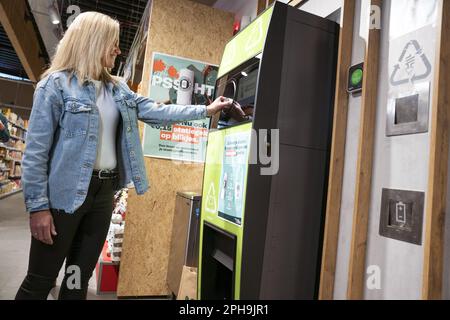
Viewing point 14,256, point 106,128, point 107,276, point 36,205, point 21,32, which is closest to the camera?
point 36,205

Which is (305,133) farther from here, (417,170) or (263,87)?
(417,170)

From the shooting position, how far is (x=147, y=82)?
3184mm

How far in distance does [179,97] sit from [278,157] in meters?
1.83

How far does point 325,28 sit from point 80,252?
5.44 feet

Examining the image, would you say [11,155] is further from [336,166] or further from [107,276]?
[336,166]

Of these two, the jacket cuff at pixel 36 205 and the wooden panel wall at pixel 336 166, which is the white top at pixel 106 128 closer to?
the jacket cuff at pixel 36 205

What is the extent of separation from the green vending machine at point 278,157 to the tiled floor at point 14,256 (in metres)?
2.02

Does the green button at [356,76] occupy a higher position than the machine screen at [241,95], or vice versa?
the green button at [356,76]

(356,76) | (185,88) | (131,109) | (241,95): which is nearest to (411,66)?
(356,76)

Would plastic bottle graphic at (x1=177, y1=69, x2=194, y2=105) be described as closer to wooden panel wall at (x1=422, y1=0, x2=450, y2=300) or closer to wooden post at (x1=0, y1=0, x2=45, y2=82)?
wooden panel wall at (x1=422, y1=0, x2=450, y2=300)

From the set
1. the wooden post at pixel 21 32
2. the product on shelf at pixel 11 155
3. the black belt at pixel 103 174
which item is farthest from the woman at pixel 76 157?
the product on shelf at pixel 11 155

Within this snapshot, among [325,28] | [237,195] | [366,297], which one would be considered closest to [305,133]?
[237,195]

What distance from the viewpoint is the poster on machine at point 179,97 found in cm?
321

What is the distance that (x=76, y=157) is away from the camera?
1.48 metres
